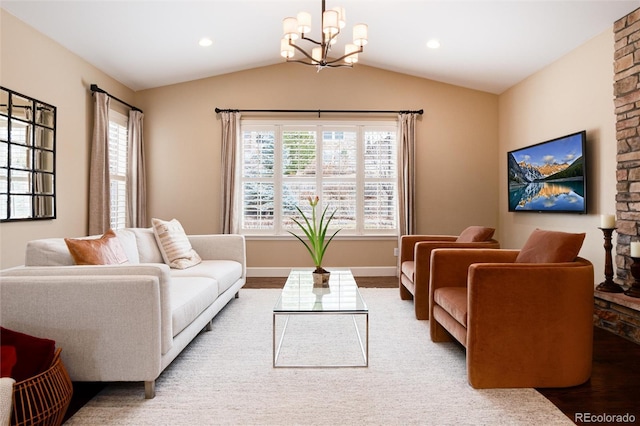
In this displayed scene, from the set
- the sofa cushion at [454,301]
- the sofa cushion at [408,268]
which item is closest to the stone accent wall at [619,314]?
the sofa cushion at [454,301]

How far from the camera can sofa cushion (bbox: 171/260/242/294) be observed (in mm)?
3457

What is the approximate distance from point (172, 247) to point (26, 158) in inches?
56.8

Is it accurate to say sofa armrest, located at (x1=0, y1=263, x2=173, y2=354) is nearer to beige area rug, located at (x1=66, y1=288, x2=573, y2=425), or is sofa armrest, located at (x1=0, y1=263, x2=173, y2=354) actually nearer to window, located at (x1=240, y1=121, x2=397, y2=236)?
beige area rug, located at (x1=66, y1=288, x2=573, y2=425)

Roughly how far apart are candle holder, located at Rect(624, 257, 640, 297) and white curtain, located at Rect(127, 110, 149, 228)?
5.40 m

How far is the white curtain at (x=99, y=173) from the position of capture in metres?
4.49

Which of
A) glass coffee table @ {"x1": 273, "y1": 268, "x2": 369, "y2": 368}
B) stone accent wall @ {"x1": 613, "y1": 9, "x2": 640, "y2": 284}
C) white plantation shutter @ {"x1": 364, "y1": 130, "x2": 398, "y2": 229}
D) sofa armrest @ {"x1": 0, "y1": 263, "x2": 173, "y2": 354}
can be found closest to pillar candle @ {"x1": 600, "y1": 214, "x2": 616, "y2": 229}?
stone accent wall @ {"x1": 613, "y1": 9, "x2": 640, "y2": 284}

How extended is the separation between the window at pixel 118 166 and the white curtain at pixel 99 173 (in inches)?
13.0

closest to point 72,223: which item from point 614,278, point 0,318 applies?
point 0,318

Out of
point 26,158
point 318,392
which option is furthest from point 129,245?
point 318,392

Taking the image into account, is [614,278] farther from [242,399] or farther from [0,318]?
[0,318]

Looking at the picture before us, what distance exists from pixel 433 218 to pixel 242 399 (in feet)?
14.2

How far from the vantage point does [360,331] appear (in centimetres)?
326

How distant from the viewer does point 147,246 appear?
3738mm
